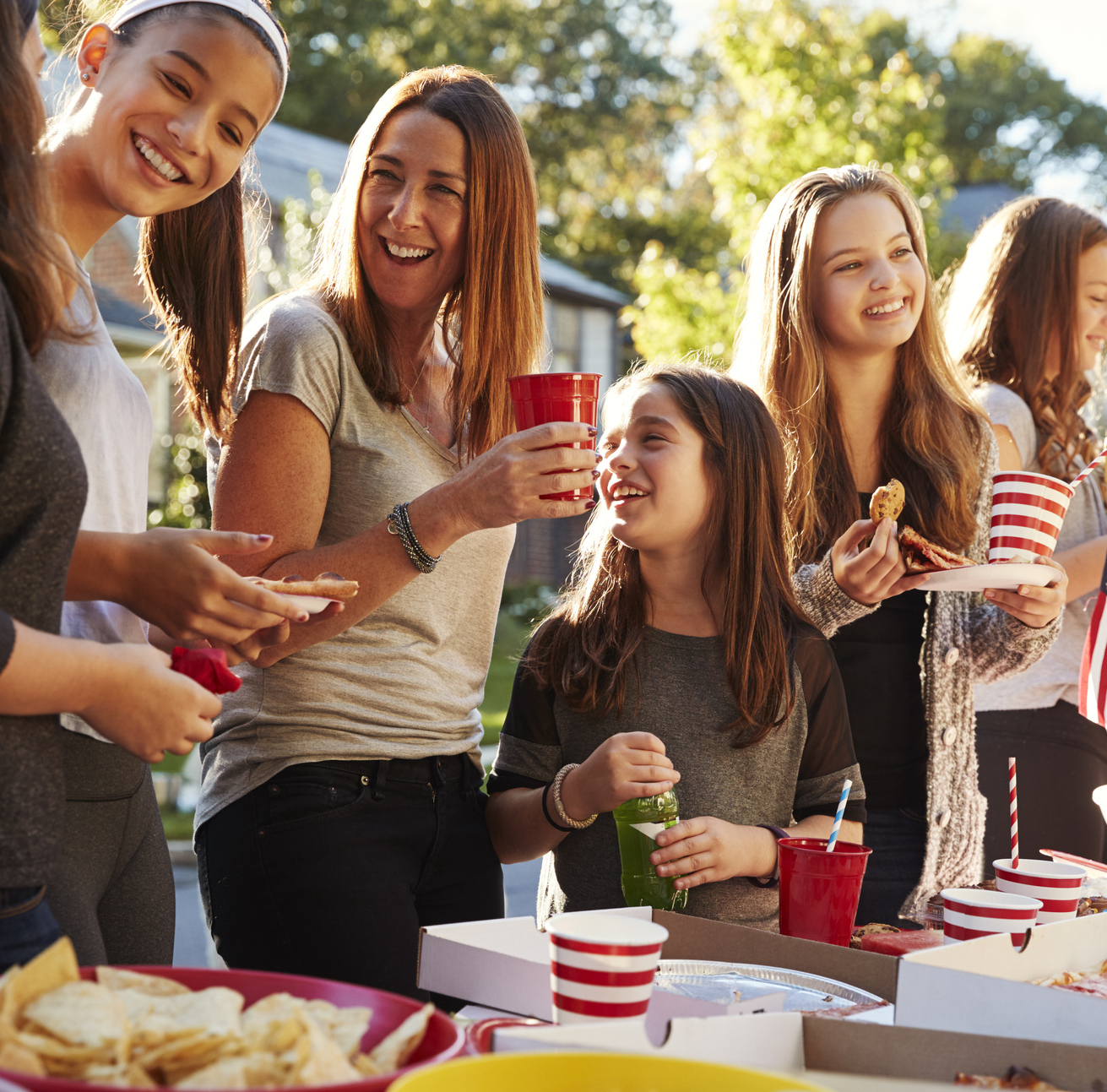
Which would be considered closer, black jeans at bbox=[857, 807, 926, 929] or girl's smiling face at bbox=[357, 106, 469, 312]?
girl's smiling face at bbox=[357, 106, 469, 312]

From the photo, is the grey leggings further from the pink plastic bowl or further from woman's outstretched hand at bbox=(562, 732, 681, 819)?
woman's outstretched hand at bbox=(562, 732, 681, 819)

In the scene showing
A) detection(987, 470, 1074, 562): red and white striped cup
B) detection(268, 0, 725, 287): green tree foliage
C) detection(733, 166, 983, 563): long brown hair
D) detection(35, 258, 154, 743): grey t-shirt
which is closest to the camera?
detection(35, 258, 154, 743): grey t-shirt

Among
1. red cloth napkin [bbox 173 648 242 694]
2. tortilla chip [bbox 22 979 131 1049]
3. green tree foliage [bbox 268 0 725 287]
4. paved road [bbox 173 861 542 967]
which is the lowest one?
paved road [bbox 173 861 542 967]

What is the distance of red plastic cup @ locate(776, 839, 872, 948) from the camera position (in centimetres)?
206

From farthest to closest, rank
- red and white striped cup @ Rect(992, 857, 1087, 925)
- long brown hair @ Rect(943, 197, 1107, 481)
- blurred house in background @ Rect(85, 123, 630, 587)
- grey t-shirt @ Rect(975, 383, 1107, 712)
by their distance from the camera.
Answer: blurred house in background @ Rect(85, 123, 630, 587), long brown hair @ Rect(943, 197, 1107, 481), grey t-shirt @ Rect(975, 383, 1107, 712), red and white striped cup @ Rect(992, 857, 1087, 925)

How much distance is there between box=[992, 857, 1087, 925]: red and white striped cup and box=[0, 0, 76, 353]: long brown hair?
1996mm

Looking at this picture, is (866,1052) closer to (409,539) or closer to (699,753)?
(409,539)

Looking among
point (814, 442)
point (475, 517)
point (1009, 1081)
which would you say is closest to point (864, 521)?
point (814, 442)

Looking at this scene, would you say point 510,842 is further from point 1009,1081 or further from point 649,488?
point 1009,1081

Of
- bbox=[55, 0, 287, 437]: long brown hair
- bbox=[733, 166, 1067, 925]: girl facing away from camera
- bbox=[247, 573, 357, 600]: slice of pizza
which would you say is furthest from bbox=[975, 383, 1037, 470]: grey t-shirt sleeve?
bbox=[247, 573, 357, 600]: slice of pizza

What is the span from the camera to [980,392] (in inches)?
148

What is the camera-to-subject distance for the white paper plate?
9.18 ft

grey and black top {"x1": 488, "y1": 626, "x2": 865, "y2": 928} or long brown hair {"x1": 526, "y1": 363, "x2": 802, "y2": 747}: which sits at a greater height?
long brown hair {"x1": 526, "y1": 363, "x2": 802, "y2": 747}

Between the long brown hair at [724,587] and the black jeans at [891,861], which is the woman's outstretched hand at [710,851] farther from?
the black jeans at [891,861]
